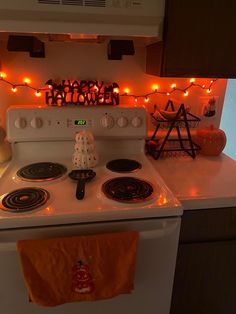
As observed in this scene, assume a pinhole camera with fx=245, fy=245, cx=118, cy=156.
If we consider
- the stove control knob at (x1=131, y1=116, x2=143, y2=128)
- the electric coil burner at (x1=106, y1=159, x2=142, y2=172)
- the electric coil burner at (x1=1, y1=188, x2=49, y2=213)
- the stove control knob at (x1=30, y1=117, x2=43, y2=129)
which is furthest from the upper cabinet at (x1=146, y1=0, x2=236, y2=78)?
the electric coil burner at (x1=1, y1=188, x2=49, y2=213)

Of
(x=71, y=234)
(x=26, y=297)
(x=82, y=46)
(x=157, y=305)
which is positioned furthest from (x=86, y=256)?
(x=82, y=46)

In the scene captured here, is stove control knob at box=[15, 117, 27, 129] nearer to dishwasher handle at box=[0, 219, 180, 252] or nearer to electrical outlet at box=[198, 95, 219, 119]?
dishwasher handle at box=[0, 219, 180, 252]

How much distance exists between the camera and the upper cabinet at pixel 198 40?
945mm

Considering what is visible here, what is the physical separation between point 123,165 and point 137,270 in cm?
44

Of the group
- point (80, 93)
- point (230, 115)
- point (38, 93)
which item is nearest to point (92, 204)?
point (80, 93)

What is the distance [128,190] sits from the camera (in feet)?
2.92

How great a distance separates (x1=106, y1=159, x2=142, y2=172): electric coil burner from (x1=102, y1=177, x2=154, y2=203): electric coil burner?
9 centimetres

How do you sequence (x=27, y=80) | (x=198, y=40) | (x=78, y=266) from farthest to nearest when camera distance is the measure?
1. (x=27, y=80)
2. (x=198, y=40)
3. (x=78, y=266)

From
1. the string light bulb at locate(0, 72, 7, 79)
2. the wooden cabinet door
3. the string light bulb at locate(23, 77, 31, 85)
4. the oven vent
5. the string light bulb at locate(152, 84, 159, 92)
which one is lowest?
the wooden cabinet door

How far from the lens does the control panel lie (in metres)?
1.11

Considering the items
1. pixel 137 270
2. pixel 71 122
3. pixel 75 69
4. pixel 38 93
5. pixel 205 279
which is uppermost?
pixel 75 69

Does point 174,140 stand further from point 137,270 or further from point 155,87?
point 137,270

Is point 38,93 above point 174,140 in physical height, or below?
above

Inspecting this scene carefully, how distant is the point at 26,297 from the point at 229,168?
1.00m
